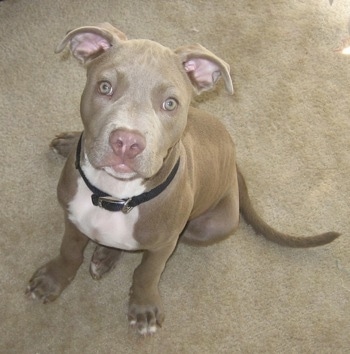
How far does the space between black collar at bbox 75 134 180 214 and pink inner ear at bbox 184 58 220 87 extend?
348 mm

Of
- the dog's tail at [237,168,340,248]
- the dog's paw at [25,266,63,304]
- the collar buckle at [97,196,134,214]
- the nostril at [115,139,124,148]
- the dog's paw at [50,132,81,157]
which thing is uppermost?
the nostril at [115,139,124,148]

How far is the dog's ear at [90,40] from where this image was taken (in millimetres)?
2141

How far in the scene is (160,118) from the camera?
2.05 m

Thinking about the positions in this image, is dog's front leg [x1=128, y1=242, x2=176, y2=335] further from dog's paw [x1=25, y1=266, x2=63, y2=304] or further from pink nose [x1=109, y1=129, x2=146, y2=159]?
pink nose [x1=109, y1=129, x2=146, y2=159]

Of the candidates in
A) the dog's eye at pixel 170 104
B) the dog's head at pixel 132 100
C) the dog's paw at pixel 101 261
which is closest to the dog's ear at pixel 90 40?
the dog's head at pixel 132 100

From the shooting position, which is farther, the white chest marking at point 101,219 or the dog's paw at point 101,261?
the dog's paw at point 101,261

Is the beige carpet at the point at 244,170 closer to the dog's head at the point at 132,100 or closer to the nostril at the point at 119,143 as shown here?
the dog's head at the point at 132,100

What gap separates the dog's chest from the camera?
244 centimetres

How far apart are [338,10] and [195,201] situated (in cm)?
226

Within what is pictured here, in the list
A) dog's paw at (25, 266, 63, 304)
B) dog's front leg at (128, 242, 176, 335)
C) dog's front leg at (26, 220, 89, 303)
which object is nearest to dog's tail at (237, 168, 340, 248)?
dog's front leg at (128, 242, 176, 335)

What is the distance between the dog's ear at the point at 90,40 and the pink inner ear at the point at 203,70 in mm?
277

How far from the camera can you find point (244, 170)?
3.53 meters

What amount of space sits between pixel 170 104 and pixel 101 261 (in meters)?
1.22

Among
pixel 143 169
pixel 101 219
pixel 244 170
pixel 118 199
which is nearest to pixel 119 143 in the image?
pixel 143 169
